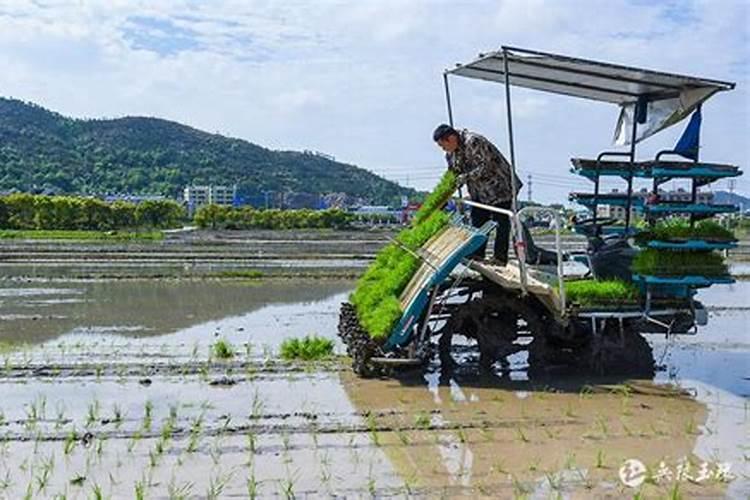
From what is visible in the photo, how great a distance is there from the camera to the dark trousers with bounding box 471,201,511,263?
10.9m

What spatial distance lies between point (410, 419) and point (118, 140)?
16597 centimetres

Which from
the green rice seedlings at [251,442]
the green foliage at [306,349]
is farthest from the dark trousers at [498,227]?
the green rice seedlings at [251,442]

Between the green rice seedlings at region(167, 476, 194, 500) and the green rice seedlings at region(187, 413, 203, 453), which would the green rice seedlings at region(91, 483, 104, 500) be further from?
the green rice seedlings at region(187, 413, 203, 453)

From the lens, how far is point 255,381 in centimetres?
1021

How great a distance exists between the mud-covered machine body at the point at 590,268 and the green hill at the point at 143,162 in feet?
403

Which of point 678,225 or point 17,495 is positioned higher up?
point 678,225

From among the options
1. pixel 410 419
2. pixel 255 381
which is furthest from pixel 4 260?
pixel 410 419

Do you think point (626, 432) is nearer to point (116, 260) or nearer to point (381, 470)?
point (381, 470)

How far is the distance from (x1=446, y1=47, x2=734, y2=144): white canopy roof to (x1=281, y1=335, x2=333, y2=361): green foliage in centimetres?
365

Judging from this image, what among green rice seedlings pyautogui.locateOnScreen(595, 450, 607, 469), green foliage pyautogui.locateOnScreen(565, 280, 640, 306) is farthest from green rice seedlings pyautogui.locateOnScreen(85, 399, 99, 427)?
green foliage pyautogui.locateOnScreen(565, 280, 640, 306)

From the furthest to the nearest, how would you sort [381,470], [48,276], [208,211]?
[208,211] → [48,276] → [381,470]

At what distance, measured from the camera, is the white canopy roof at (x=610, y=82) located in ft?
32.1

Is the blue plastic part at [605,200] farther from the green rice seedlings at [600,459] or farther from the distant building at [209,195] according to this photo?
the distant building at [209,195]

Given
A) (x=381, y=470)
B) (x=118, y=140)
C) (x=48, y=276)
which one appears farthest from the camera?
(x=118, y=140)
